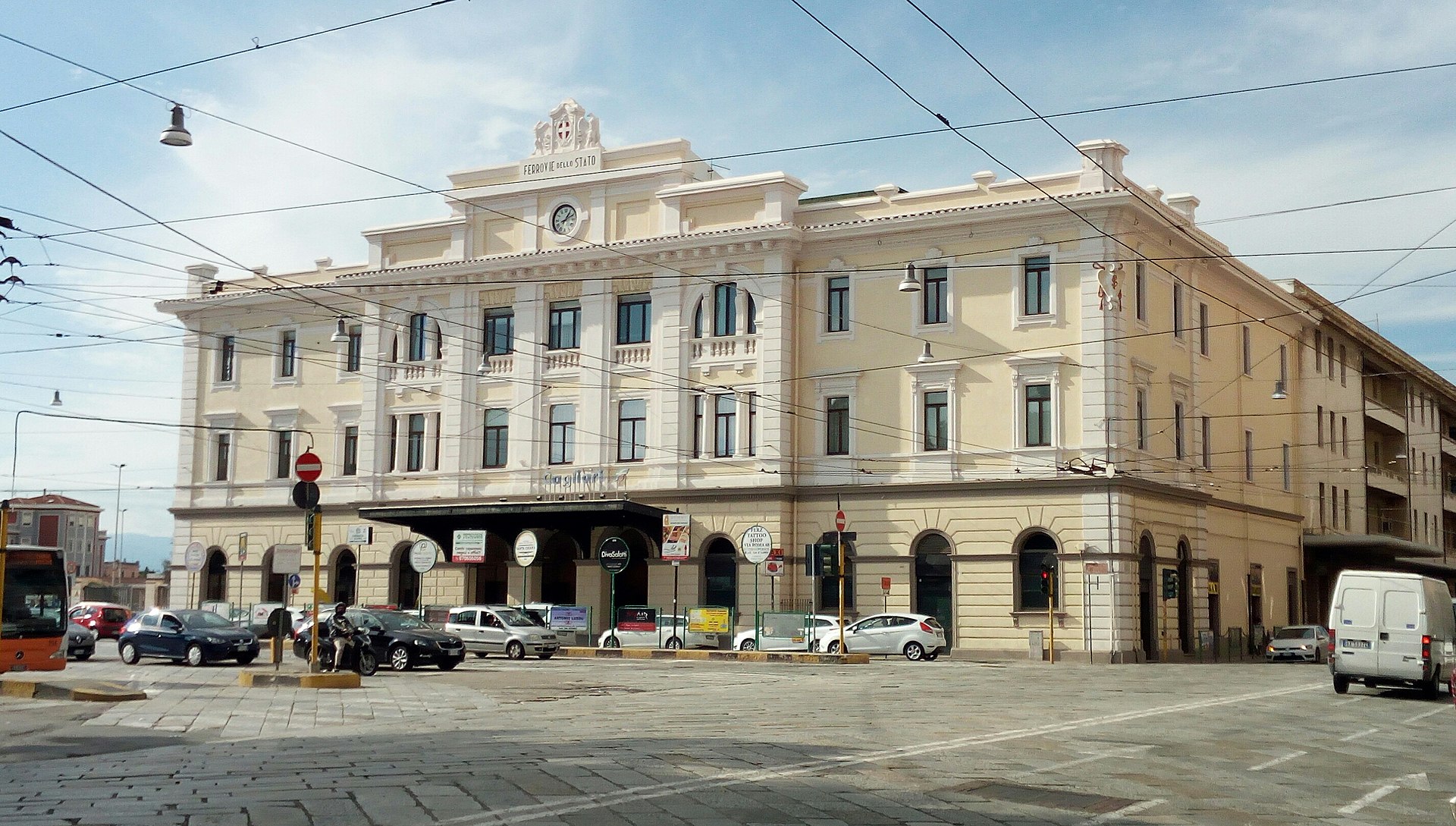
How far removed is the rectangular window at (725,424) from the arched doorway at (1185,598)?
14113 millimetres

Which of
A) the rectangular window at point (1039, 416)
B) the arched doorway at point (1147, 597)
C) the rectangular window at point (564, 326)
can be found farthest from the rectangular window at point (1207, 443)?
the rectangular window at point (564, 326)

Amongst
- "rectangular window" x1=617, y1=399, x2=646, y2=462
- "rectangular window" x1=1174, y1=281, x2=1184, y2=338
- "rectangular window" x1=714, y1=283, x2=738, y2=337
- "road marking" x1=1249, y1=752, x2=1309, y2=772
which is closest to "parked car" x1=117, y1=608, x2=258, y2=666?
"rectangular window" x1=617, y1=399, x2=646, y2=462

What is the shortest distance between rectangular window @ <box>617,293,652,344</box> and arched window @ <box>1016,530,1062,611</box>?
1388 centimetres

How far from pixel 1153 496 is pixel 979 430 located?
18.0ft

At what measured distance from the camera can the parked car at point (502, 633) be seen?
130ft

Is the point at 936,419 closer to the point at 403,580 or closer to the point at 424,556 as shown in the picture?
the point at 424,556

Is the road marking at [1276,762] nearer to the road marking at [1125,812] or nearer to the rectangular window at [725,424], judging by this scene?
the road marking at [1125,812]

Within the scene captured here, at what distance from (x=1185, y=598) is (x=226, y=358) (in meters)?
36.6

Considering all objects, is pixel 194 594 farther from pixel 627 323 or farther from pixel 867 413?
pixel 867 413

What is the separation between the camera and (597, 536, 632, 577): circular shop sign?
144 feet

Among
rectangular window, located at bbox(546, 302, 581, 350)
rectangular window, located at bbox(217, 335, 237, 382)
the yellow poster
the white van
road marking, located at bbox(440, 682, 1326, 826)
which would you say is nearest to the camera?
road marking, located at bbox(440, 682, 1326, 826)

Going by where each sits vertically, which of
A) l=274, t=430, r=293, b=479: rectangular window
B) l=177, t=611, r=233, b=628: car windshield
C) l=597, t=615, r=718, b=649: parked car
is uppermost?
l=274, t=430, r=293, b=479: rectangular window

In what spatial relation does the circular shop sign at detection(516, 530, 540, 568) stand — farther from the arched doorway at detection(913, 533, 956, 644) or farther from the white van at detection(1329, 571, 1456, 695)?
the white van at detection(1329, 571, 1456, 695)

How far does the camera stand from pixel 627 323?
160ft
